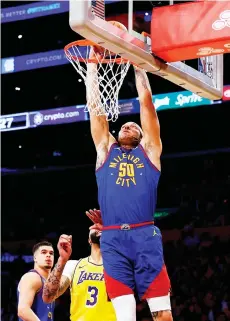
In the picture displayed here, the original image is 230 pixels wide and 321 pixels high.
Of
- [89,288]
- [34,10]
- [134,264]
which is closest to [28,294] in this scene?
[89,288]

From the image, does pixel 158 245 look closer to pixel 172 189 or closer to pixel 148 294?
pixel 148 294

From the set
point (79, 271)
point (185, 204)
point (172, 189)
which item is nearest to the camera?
point (79, 271)

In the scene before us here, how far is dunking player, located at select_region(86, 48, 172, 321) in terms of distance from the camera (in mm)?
5145

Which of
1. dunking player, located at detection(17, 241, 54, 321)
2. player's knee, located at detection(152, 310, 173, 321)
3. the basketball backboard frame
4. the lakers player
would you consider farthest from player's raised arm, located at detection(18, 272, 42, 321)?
the basketball backboard frame

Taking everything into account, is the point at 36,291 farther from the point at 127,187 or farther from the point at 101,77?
the point at 101,77

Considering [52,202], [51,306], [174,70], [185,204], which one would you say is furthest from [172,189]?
[174,70]

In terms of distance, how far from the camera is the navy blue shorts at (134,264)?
5.15 m

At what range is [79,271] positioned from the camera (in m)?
6.79

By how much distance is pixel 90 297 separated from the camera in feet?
21.7

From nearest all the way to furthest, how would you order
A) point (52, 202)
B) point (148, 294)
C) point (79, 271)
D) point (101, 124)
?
point (148, 294)
point (101, 124)
point (79, 271)
point (52, 202)

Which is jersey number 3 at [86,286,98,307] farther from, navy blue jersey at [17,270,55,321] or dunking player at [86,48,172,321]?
dunking player at [86,48,172,321]

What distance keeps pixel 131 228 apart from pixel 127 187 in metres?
0.30

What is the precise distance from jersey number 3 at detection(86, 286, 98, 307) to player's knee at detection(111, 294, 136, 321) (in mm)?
1470

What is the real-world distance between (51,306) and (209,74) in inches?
104
